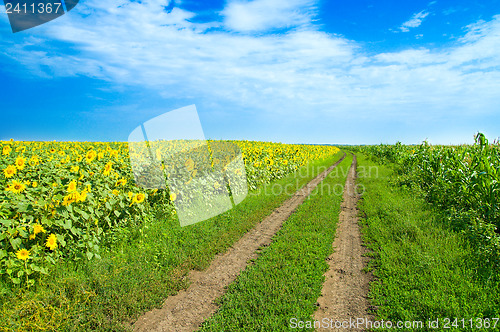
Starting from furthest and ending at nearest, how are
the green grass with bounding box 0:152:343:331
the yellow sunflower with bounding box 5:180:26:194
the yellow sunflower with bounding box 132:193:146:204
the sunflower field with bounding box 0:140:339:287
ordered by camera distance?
the yellow sunflower with bounding box 132:193:146:204, the yellow sunflower with bounding box 5:180:26:194, the sunflower field with bounding box 0:140:339:287, the green grass with bounding box 0:152:343:331

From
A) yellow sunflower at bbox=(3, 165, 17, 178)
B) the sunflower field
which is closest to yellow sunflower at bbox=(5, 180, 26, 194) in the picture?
the sunflower field

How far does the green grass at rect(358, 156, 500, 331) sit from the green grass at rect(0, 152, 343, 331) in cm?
314

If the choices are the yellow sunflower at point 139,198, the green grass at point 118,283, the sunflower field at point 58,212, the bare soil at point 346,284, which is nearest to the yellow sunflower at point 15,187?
the sunflower field at point 58,212

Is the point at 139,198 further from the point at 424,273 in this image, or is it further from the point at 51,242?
the point at 424,273

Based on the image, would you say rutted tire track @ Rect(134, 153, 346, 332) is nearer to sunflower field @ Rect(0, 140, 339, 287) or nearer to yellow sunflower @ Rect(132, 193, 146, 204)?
Result: sunflower field @ Rect(0, 140, 339, 287)

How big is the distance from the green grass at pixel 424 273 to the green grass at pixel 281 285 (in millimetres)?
973

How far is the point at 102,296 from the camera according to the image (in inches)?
Result: 158

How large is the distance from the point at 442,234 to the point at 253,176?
794cm

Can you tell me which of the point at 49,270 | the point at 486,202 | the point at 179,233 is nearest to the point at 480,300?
the point at 486,202

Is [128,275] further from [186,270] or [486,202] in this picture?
[486,202]

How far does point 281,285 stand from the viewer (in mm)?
4352

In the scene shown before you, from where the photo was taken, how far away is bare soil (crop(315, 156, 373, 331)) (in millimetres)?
3846

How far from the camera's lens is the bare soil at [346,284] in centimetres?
385

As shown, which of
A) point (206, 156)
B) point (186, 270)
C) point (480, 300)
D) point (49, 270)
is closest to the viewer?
point (480, 300)
